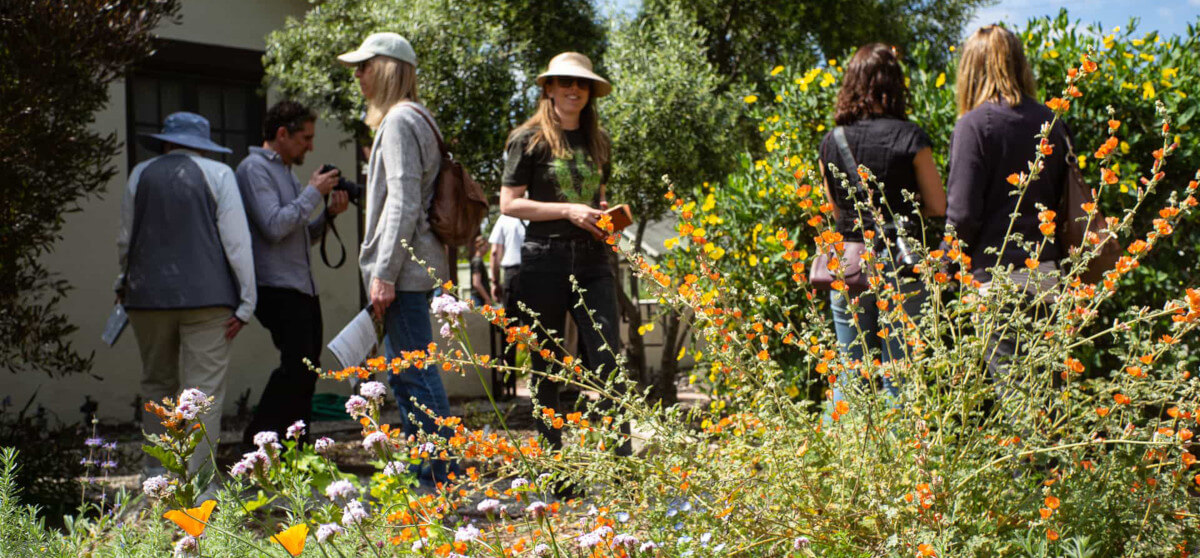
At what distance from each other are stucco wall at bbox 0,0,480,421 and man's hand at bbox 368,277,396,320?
3.24 m

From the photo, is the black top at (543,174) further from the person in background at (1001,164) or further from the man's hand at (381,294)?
the person in background at (1001,164)

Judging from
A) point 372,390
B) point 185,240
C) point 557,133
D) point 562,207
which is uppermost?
point 557,133

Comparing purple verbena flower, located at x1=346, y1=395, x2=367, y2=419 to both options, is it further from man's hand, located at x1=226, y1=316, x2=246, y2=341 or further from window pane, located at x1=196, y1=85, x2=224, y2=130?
window pane, located at x1=196, y1=85, x2=224, y2=130

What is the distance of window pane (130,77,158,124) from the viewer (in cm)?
715

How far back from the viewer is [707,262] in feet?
8.17

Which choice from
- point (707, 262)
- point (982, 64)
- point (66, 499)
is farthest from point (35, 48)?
point (982, 64)

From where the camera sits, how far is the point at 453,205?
3953mm

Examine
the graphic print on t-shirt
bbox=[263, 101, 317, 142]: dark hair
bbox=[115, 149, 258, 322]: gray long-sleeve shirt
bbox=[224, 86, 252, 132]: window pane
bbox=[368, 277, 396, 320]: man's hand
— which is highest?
bbox=[224, 86, 252, 132]: window pane

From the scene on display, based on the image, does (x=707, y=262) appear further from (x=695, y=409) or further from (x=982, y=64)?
(x=982, y=64)

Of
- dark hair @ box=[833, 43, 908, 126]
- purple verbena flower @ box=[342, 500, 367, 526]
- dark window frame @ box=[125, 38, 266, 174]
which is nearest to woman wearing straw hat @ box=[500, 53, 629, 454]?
dark hair @ box=[833, 43, 908, 126]

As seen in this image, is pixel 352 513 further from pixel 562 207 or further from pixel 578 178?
pixel 578 178

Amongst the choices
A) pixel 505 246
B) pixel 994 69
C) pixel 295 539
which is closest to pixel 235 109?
pixel 505 246

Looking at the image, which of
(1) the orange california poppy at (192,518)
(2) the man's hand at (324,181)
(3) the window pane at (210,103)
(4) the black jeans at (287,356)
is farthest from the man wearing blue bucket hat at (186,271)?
(3) the window pane at (210,103)

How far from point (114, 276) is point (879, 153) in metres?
5.64
